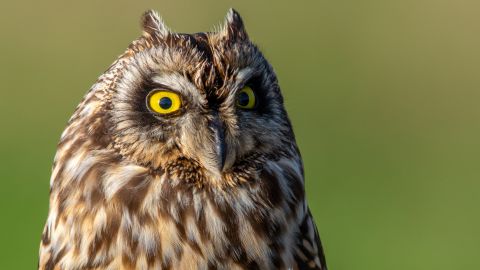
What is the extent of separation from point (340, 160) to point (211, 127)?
26.7 feet

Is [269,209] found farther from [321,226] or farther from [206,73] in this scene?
[321,226]

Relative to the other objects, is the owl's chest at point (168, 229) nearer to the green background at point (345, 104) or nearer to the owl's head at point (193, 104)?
the owl's head at point (193, 104)

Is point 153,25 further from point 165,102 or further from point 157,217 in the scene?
point 157,217

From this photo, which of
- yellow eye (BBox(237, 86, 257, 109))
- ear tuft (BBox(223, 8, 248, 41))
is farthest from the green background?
yellow eye (BBox(237, 86, 257, 109))

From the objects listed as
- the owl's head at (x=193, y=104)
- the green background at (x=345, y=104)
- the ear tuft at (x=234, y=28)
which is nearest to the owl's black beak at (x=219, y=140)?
the owl's head at (x=193, y=104)

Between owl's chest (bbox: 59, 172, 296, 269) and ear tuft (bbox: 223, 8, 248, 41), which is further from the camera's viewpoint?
ear tuft (bbox: 223, 8, 248, 41)

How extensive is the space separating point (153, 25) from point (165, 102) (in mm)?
410

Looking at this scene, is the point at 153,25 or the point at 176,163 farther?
the point at 153,25

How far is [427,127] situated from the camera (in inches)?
610

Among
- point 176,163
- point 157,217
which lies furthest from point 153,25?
point 157,217

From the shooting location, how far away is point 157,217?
624cm

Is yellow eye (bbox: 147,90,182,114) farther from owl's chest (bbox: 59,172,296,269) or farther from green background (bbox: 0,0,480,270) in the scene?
green background (bbox: 0,0,480,270)

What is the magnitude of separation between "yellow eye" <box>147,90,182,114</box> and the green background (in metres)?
5.12

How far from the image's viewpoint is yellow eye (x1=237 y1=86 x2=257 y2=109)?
6189 mm
